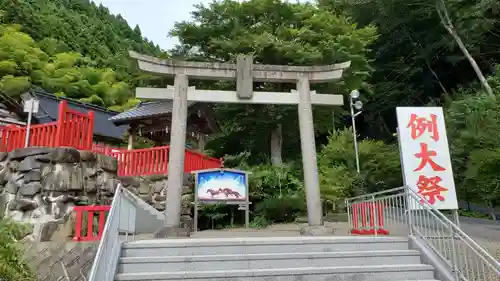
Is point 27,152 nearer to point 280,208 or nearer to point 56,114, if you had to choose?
point 280,208

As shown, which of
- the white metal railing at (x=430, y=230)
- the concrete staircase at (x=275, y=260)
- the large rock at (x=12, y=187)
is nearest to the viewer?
the white metal railing at (x=430, y=230)

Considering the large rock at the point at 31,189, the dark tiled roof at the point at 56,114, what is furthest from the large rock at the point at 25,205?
the dark tiled roof at the point at 56,114

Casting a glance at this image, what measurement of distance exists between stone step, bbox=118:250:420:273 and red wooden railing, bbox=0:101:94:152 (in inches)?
185

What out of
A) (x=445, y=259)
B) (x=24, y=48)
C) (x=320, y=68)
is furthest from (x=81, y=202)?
(x=24, y=48)

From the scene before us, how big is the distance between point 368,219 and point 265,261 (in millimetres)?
3486

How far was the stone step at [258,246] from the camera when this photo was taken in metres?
5.45

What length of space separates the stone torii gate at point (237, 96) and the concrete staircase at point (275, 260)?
2.29 m

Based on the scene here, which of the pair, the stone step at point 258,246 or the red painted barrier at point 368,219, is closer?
the stone step at point 258,246

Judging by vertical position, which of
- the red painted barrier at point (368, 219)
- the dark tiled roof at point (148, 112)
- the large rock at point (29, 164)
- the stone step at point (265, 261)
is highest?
the dark tiled roof at point (148, 112)

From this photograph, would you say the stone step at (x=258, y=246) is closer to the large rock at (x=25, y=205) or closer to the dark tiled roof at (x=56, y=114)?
the large rock at (x=25, y=205)

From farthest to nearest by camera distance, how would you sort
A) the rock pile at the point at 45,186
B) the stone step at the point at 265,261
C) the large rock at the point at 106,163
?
the large rock at the point at 106,163, the rock pile at the point at 45,186, the stone step at the point at 265,261

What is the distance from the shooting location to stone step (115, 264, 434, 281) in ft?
15.8

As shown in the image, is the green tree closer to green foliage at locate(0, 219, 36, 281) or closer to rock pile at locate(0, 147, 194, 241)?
rock pile at locate(0, 147, 194, 241)

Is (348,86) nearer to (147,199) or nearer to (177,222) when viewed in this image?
(147,199)
